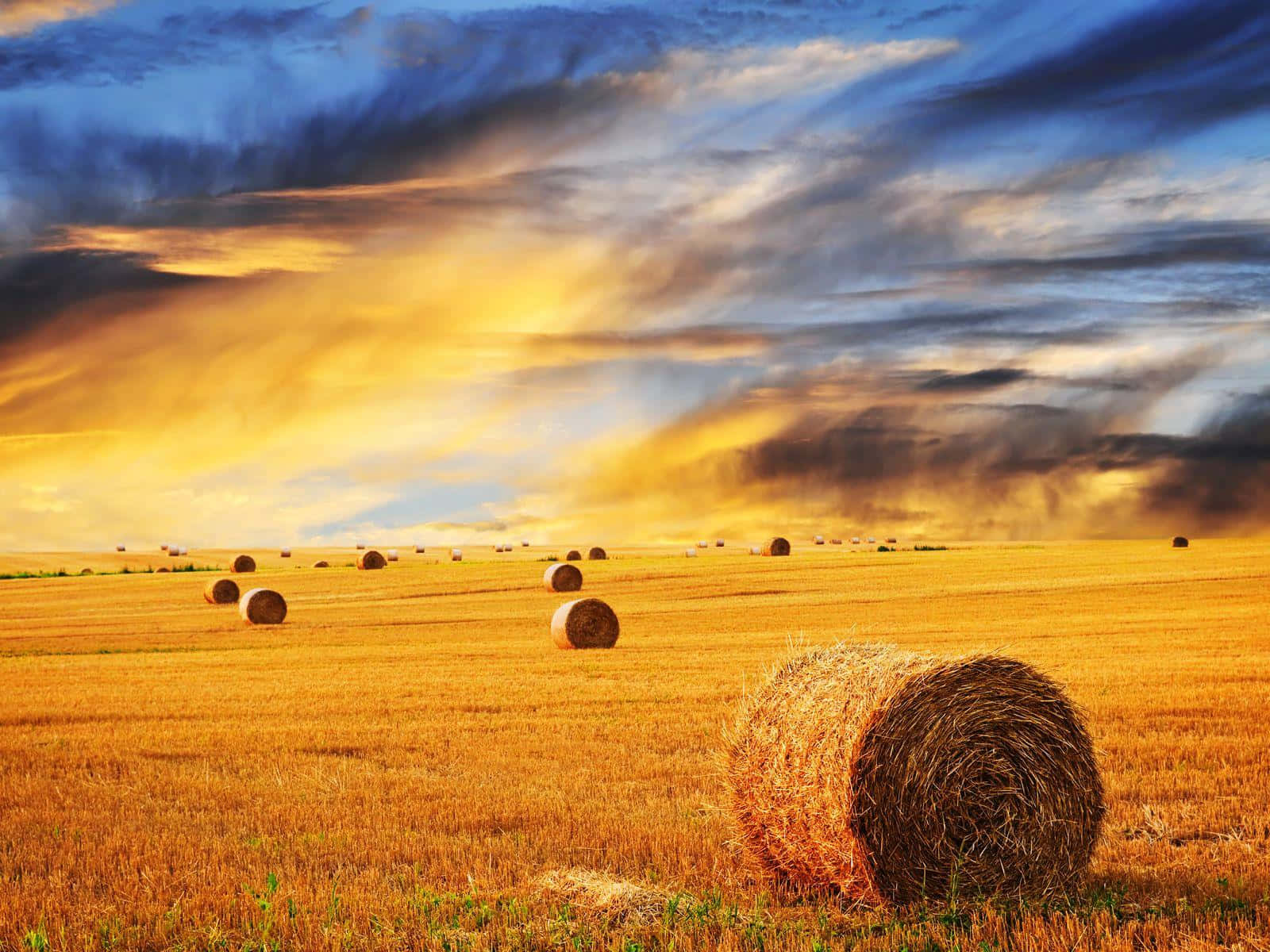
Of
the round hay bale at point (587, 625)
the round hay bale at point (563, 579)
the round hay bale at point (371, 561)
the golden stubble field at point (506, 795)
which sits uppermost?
the round hay bale at point (371, 561)

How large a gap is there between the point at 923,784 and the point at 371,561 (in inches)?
2197

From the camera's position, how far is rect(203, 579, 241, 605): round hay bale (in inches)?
1813

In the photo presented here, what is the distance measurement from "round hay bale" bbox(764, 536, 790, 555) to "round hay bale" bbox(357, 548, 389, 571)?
66.9 feet

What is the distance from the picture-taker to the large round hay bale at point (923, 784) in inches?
320

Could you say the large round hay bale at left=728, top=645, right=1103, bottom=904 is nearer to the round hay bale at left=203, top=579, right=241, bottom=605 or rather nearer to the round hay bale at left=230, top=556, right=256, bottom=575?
the round hay bale at left=203, top=579, right=241, bottom=605

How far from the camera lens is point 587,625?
28172 millimetres

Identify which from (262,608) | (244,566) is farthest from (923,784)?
(244,566)

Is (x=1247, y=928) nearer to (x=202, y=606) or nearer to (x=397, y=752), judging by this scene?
(x=397, y=752)

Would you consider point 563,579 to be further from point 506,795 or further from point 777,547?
point 506,795

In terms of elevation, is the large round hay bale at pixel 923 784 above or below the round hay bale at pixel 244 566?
below

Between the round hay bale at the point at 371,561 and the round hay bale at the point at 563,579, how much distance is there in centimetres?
1701

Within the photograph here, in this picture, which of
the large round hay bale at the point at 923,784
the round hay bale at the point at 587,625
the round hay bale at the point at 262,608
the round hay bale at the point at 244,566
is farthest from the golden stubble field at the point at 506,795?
the round hay bale at the point at 244,566

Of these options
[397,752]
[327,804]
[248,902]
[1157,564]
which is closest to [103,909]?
[248,902]

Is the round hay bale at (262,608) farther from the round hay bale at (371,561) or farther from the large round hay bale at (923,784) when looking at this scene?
the large round hay bale at (923,784)
